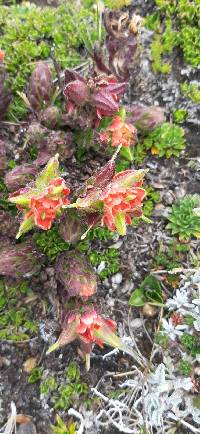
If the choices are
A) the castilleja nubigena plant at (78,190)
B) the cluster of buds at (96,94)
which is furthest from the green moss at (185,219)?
the cluster of buds at (96,94)

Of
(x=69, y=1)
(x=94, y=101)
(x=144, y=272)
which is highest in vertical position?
(x=69, y=1)

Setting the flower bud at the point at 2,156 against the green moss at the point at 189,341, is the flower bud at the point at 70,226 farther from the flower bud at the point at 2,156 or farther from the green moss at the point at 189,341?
the green moss at the point at 189,341

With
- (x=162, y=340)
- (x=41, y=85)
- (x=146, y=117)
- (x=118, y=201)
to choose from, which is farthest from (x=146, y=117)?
(x=162, y=340)

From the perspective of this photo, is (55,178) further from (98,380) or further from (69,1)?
(69,1)

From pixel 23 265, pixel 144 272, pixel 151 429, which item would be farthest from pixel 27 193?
pixel 151 429

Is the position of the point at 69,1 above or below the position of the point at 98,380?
above

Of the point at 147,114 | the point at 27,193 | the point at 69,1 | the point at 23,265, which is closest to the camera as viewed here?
the point at 27,193

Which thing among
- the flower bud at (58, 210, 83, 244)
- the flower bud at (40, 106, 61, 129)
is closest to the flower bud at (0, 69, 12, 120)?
the flower bud at (40, 106, 61, 129)
